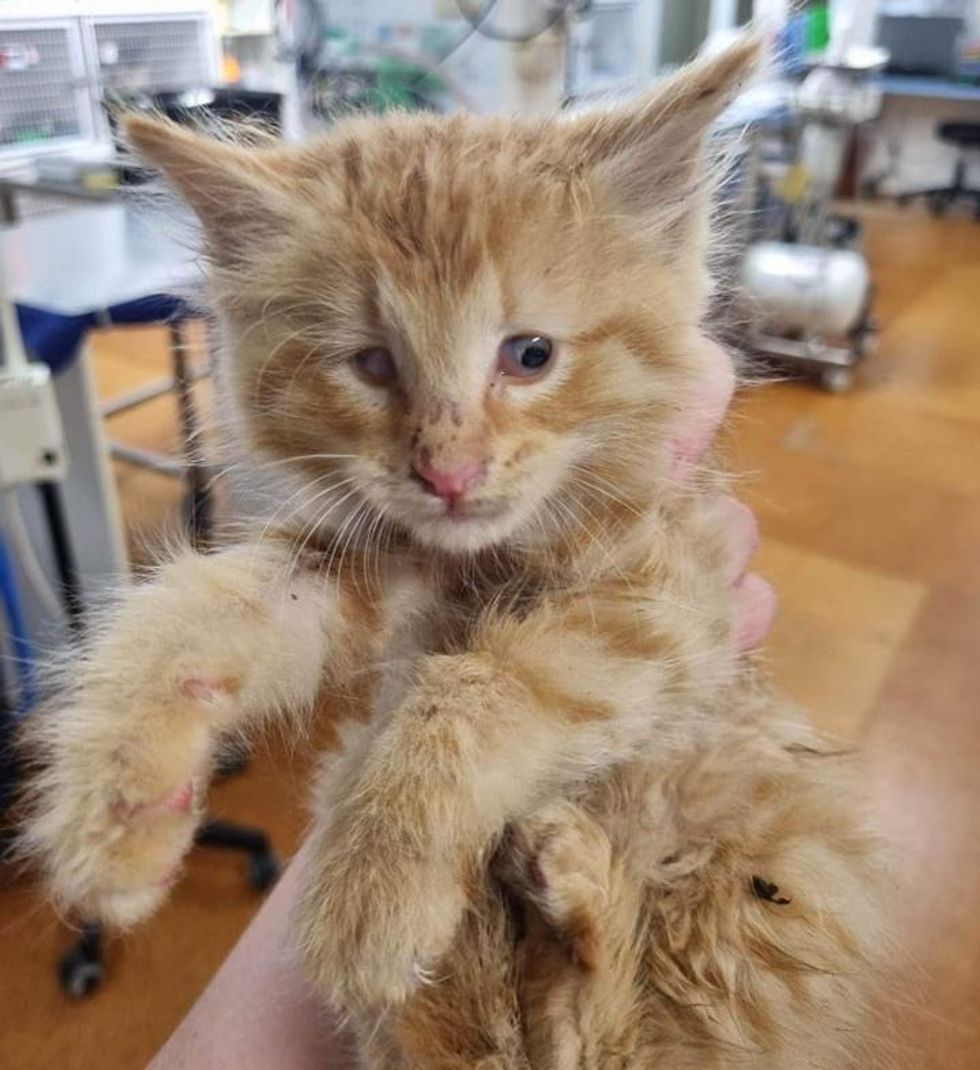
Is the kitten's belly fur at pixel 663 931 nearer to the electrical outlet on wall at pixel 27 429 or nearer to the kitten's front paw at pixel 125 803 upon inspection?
the kitten's front paw at pixel 125 803

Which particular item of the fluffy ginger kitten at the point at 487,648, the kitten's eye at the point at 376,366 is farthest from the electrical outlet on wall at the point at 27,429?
the kitten's eye at the point at 376,366

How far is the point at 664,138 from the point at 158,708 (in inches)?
26.4

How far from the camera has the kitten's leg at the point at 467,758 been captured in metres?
0.78

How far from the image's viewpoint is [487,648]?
0.89m

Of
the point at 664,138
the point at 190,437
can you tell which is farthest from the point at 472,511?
the point at 190,437

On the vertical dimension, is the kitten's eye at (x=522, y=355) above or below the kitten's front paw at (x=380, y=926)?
above

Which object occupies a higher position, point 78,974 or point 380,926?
point 380,926

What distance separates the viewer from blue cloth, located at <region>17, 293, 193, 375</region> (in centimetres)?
209

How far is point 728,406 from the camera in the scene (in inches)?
47.1

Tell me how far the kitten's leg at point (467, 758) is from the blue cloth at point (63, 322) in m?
1.44

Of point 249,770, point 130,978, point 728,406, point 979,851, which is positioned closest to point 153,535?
point 728,406

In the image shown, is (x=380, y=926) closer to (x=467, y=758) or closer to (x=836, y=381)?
(x=467, y=758)

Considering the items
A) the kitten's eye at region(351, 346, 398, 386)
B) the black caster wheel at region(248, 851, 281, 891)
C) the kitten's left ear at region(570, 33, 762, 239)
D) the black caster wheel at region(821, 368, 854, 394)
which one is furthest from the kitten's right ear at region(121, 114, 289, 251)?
the black caster wheel at region(821, 368, 854, 394)

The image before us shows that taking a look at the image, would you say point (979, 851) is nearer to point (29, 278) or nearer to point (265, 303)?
point (265, 303)
